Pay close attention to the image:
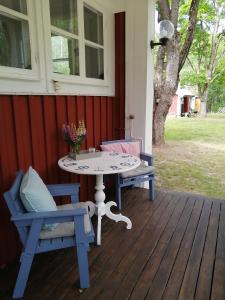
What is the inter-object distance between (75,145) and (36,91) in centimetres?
59

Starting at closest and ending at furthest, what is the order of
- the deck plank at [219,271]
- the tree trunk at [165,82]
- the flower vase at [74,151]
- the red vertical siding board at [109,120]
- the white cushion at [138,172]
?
1. the deck plank at [219,271]
2. the flower vase at [74,151]
3. the white cushion at [138,172]
4. the red vertical siding board at [109,120]
5. the tree trunk at [165,82]

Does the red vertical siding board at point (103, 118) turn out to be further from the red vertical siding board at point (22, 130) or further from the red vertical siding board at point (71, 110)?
the red vertical siding board at point (22, 130)

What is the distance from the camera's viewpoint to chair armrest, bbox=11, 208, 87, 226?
1365 millimetres

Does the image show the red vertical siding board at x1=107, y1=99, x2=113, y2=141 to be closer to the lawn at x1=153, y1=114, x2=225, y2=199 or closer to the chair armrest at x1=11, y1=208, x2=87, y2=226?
the lawn at x1=153, y1=114, x2=225, y2=199

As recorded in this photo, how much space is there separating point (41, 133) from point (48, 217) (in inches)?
35.5

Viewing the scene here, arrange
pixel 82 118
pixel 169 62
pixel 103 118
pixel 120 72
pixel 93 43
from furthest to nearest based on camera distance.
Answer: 1. pixel 169 62
2. pixel 120 72
3. pixel 103 118
4. pixel 93 43
5. pixel 82 118

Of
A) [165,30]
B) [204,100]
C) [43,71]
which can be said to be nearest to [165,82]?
[165,30]

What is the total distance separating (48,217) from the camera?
1.39 m

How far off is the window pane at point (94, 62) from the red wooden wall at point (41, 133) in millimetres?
292

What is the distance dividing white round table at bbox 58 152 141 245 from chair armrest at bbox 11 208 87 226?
487 millimetres

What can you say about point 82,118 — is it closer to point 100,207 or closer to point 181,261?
point 100,207

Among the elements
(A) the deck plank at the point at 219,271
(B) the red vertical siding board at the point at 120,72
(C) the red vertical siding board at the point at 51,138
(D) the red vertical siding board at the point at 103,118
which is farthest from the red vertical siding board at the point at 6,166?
(B) the red vertical siding board at the point at 120,72

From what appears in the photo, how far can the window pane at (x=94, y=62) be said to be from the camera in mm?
2667

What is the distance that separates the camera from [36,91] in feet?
6.43
